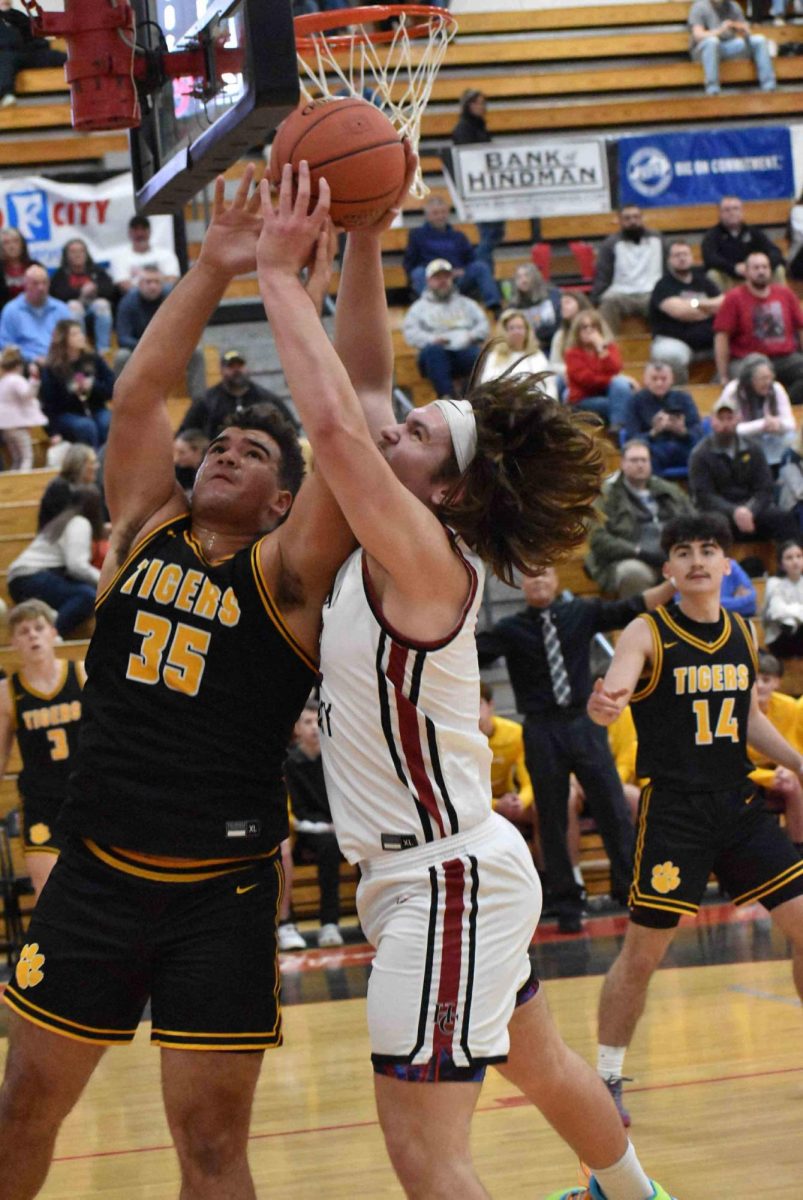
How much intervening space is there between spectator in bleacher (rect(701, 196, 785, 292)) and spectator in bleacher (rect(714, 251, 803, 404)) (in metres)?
0.88

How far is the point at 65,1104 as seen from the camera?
3.39 m

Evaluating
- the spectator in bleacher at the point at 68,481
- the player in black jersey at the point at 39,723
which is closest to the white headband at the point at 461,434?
the player in black jersey at the point at 39,723

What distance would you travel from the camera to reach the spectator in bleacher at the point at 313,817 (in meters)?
9.36

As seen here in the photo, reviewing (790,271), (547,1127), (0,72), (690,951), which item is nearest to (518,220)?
(790,271)

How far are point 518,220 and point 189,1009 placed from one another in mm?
13122

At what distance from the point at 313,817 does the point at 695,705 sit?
4244mm

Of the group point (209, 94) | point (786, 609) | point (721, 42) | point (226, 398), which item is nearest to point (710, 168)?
point (721, 42)

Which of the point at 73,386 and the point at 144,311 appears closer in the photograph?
the point at 73,386

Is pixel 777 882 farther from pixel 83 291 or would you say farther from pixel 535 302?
pixel 83 291

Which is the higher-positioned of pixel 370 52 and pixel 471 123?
pixel 471 123

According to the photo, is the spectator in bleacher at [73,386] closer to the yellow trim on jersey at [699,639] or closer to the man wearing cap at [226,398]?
the man wearing cap at [226,398]

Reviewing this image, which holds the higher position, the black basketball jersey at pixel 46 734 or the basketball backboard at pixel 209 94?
the basketball backboard at pixel 209 94

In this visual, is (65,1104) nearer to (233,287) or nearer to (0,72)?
(233,287)

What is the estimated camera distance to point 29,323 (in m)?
12.8
